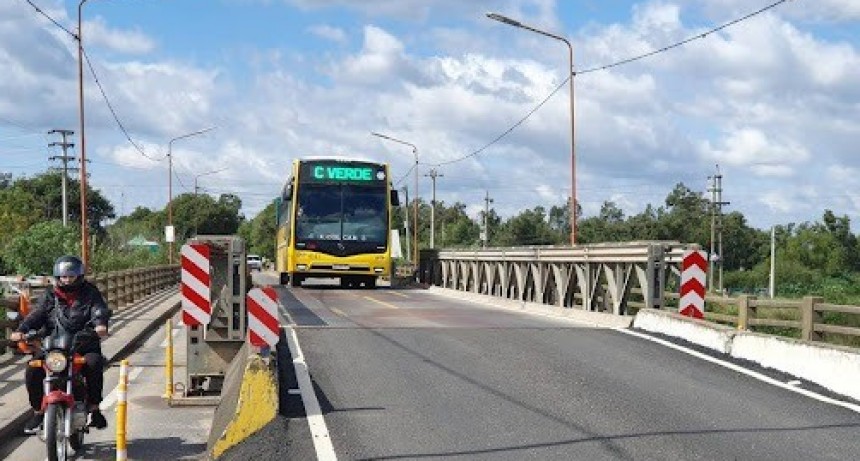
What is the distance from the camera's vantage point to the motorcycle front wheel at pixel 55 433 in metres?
7.88

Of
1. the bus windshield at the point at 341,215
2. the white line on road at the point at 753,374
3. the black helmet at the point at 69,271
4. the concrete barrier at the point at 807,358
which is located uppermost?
the bus windshield at the point at 341,215

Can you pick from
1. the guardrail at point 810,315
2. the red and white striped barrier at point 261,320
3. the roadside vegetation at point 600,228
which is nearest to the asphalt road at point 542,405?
the red and white striped barrier at point 261,320

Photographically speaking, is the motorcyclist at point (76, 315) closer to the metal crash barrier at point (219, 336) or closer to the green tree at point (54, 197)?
the metal crash barrier at point (219, 336)

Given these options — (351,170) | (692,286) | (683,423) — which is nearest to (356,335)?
(692,286)

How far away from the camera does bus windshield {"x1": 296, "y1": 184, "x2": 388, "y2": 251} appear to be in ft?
107

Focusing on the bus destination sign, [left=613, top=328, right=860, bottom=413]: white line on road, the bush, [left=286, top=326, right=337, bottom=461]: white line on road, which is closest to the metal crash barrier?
[left=286, top=326, right=337, bottom=461]: white line on road

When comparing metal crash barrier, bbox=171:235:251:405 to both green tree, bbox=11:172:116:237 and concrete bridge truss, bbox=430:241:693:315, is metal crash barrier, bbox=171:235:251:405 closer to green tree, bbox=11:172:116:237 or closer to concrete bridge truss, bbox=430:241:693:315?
concrete bridge truss, bbox=430:241:693:315

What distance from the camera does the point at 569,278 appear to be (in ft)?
76.5

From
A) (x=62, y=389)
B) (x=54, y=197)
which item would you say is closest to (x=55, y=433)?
(x=62, y=389)

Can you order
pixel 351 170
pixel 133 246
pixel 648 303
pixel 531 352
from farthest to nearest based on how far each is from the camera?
pixel 133 246 < pixel 351 170 < pixel 648 303 < pixel 531 352

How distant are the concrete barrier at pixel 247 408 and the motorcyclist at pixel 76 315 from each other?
1023mm

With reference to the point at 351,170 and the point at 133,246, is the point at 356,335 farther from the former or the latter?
the point at 133,246

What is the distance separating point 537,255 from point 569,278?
2.76 meters

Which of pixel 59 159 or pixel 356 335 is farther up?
pixel 59 159
